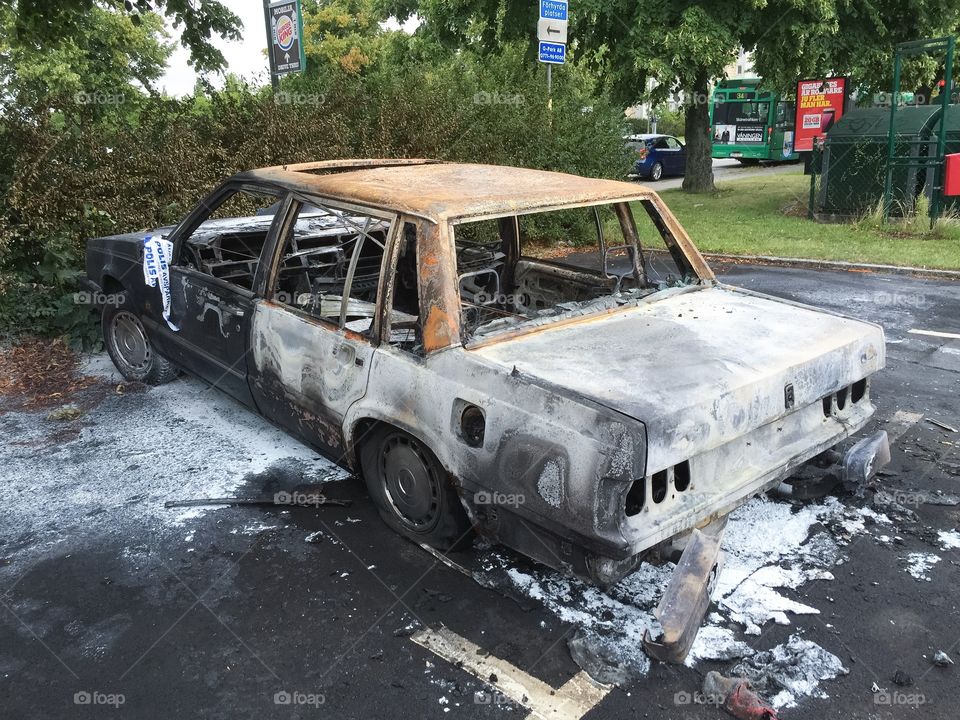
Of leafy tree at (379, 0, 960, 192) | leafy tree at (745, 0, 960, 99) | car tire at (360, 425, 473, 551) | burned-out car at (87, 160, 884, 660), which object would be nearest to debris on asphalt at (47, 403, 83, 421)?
burned-out car at (87, 160, 884, 660)

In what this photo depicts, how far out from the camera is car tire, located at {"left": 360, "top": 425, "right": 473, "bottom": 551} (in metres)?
3.46

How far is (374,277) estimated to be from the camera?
489 cm

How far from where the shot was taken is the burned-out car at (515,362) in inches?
114

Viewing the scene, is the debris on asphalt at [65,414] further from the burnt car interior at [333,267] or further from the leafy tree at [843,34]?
the leafy tree at [843,34]

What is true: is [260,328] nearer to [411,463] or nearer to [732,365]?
[411,463]

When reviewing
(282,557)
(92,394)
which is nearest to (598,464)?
(282,557)

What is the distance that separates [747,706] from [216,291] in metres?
3.46

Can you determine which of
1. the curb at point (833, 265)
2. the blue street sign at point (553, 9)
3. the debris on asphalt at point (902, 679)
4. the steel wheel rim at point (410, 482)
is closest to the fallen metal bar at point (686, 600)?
the debris on asphalt at point (902, 679)

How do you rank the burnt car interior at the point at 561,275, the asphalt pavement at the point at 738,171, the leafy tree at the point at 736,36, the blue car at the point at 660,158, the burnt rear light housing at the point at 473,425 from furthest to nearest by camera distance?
the blue car at the point at 660,158 → the asphalt pavement at the point at 738,171 → the leafy tree at the point at 736,36 → the burnt car interior at the point at 561,275 → the burnt rear light housing at the point at 473,425

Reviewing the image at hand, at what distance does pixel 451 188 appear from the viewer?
3887 millimetres

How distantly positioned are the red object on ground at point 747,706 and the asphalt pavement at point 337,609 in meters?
0.06

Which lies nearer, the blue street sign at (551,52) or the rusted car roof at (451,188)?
the rusted car roof at (451,188)

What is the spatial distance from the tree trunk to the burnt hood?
13.9m

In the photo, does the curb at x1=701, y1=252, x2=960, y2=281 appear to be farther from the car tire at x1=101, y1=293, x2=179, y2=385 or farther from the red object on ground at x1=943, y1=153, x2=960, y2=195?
the car tire at x1=101, y1=293, x2=179, y2=385
